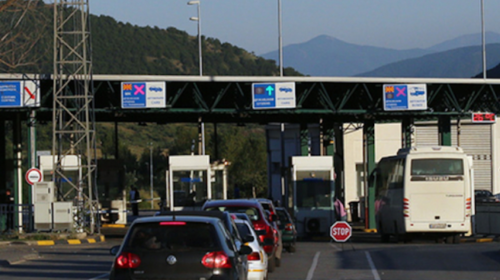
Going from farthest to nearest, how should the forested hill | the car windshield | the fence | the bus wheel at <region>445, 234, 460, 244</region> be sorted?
1. the forested hill
2. the fence
3. the bus wheel at <region>445, 234, 460, 244</region>
4. the car windshield

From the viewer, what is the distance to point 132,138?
107m

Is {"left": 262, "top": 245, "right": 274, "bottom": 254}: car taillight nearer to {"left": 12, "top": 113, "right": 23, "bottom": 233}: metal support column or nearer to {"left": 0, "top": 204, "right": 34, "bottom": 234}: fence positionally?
{"left": 0, "top": 204, "right": 34, "bottom": 234}: fence

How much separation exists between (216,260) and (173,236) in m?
0.61

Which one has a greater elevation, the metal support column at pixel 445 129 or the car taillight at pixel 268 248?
the metal support column at pixel 445 129

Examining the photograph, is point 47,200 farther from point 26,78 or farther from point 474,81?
point 474,81

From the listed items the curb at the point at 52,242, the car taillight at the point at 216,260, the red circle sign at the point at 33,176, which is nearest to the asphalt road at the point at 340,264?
the curb at the point at 52,242

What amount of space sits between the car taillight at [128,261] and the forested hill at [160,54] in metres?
97.8

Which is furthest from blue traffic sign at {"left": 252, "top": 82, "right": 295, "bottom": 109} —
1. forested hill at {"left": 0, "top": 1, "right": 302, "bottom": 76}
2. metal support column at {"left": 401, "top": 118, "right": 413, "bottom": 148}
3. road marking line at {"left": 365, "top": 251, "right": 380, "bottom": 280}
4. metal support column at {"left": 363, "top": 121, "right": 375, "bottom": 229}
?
forested hill at {"left": 0, "top": 1, "right": 302, "bottom": 76}

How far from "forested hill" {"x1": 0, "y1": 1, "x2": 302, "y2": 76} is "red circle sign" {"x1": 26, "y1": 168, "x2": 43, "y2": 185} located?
251ft

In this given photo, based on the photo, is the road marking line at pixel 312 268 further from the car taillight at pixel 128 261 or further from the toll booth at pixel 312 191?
the toll booth at pixel 312 191

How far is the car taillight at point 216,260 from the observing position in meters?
9.84

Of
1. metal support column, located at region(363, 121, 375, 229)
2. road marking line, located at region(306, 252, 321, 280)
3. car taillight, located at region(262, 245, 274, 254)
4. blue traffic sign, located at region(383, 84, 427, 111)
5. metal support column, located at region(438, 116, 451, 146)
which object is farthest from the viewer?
metal support column, located at region(363, 121, 375, 229)

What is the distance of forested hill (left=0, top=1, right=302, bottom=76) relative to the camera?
11775 centimetres

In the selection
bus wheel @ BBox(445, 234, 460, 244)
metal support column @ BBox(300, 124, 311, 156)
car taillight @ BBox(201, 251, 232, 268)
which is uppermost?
metal support column @ BBox(300, 124, 311, 156)
